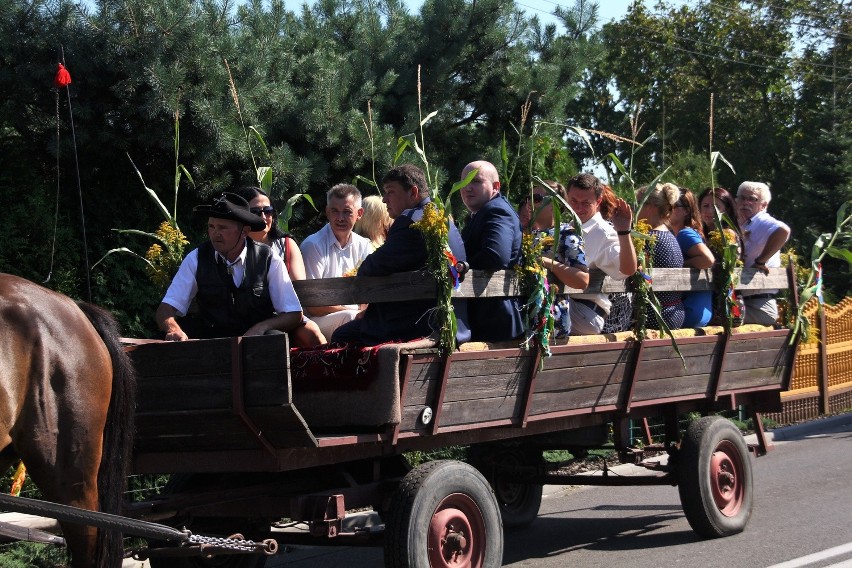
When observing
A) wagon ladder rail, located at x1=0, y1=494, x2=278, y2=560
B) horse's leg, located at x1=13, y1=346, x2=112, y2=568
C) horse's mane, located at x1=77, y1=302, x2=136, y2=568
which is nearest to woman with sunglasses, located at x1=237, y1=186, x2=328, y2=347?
horse's mane, located at x1=77, y1=302, x2=136, y2=568

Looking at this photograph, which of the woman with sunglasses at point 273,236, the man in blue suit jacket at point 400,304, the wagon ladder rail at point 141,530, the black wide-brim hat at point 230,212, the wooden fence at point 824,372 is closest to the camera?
the wagon ladder rail at point 141,530

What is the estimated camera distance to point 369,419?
198 inches

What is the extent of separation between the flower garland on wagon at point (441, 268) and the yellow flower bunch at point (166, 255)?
146 centimetres

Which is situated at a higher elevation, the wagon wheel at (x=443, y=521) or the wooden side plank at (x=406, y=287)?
the wooden side plank at (x=406, y=287)

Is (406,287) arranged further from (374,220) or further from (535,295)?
(374,220)

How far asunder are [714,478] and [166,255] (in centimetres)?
369

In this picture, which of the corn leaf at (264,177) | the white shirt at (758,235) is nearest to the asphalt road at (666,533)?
the white shirt at (758,235)

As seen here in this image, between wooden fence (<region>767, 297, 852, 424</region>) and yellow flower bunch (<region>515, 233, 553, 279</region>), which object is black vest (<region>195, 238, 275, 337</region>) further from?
wooden fence (<region>767, 297, 852, 424</region>)

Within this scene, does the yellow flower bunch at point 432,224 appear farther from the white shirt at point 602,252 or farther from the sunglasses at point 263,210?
the white shirt at point 602,252

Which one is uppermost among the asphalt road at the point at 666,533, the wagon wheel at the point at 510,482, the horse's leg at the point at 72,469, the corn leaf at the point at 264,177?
the corn leaf at the point at 264,177

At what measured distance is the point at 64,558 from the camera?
6648mm

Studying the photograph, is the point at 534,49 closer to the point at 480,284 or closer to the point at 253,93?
the point at 253,93

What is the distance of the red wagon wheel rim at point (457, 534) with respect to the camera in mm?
5211

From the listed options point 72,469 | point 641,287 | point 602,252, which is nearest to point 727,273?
point 641,287
